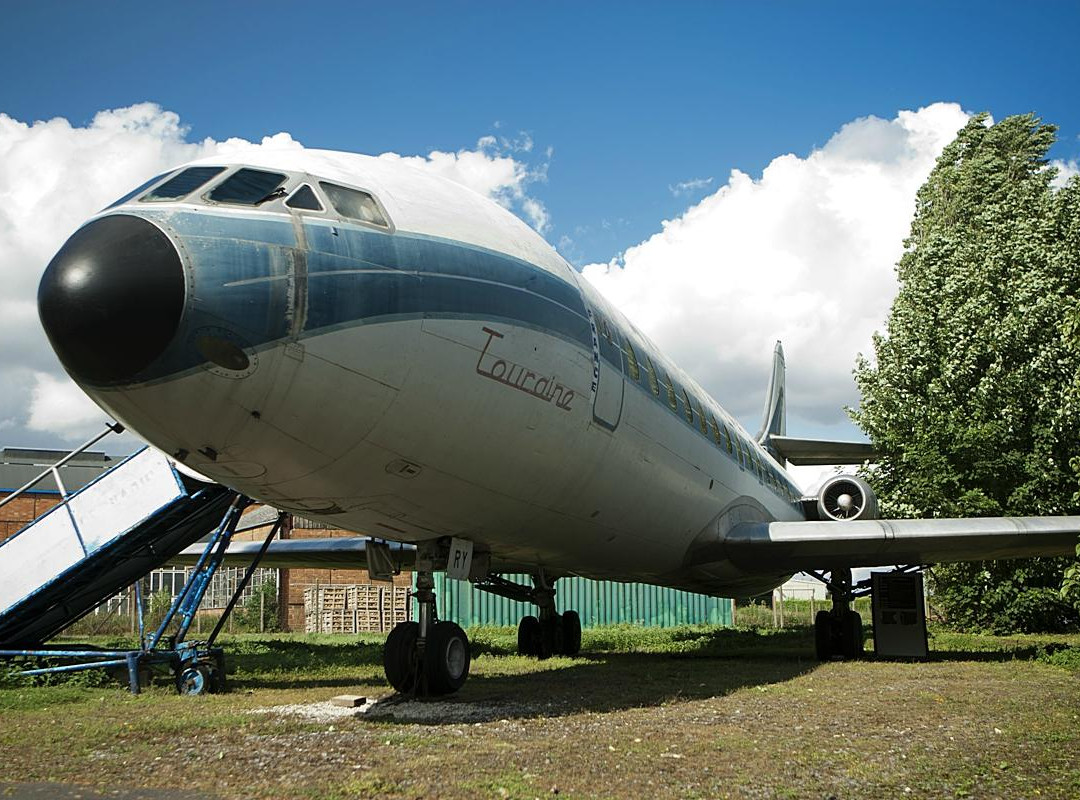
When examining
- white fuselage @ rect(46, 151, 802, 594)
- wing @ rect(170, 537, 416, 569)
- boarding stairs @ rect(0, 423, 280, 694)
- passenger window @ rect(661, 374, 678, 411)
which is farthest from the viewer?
wing @ rect(170, 537, 416, 569)

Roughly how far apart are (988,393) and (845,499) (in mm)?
7405

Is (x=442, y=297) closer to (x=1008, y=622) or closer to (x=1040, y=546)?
(x=1040, y=546)

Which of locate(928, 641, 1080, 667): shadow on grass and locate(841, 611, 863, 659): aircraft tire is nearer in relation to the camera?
locate(928, 641, 1080, 667): shadow on grass

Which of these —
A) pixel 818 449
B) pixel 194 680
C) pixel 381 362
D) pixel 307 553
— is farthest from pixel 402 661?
pixel 818 449

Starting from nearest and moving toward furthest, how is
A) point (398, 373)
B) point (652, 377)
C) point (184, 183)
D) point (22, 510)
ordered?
point (184, 183) < point (398, 373) < point (652, 377) < point (22, 510)

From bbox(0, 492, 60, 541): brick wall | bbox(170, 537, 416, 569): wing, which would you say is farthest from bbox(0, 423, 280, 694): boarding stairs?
bbox(0, 492, 60, 541): brick wall

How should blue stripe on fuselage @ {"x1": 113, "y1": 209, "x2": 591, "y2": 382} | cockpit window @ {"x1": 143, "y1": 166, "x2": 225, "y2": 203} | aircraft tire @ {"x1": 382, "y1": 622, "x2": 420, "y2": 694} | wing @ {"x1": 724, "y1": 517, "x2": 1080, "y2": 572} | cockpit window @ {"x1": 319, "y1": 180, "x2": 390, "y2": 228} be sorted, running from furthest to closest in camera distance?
1. wing @ {"x1": 724, "y1": 517, "x2": 1080, "y2": 572}
2. aircraft tire @ {"x1": 382, "y1": 622, "x2": 420, "y2": 694}
3. cockpit window @ {"x1": 319, "y1": 180, "x2": 390, "y2": 228}
4. cockpit window @ {"x1": 143, "y1": 166, "x2": 225, "y2": 203}
5. blue stripe on fuselage @ {"x1": 113, "y1": 209, "x2": 591, "y2": 382}

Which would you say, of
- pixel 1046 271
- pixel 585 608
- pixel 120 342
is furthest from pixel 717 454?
pixel 585 608

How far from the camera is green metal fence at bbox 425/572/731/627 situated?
2712 cm

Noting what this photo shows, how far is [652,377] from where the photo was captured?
10.4m

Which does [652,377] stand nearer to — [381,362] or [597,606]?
[381,362]

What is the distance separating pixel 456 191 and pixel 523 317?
1337mm

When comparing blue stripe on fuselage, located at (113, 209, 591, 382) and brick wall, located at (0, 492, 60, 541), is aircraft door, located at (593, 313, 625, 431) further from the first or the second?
brick wall, located at (0, 492, 60, 541)

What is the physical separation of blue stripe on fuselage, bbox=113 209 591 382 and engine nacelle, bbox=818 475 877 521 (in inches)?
449
